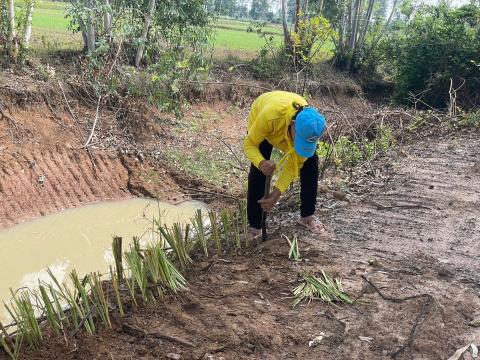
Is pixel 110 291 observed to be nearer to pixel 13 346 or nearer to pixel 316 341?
pixel 13 346

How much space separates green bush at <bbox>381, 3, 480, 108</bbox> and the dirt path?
26.7 ft

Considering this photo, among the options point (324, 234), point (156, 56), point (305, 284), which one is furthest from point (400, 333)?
point (156, 56)

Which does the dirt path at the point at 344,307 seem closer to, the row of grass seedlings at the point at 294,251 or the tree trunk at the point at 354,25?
the row of grass seedlings at the point at 294,251

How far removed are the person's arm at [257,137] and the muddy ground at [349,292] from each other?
0.75 meters

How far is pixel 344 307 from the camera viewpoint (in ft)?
10.2

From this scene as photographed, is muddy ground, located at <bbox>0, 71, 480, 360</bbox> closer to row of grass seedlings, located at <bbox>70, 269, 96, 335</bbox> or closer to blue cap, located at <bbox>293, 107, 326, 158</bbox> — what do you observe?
row of grass seedlings, located at <bbox>70, 269, 96, 335</bbox>

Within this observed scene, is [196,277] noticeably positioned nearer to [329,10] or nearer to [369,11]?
[369,11]

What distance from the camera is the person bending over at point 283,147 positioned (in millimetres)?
3391

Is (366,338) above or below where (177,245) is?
below

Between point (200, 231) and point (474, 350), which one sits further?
point (200, 231)

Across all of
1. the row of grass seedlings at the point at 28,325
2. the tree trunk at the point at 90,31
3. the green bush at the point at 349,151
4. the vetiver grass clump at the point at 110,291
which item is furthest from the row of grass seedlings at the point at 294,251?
the tree trunk at the point at 90,31

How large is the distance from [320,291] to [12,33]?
7136 millimetres

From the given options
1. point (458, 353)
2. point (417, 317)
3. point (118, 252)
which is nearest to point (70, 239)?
point (118, 252)

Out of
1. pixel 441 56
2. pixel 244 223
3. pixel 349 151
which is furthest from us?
pixel 441 56
